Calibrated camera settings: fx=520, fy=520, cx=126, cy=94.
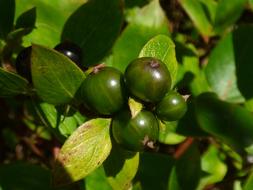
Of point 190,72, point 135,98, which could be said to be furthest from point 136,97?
point 190,72

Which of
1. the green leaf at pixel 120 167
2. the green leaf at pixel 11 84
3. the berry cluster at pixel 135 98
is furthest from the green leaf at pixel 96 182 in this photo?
the berry cluster at pixel 135 98

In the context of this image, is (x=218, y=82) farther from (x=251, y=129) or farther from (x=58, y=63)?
(x=58, y=63)

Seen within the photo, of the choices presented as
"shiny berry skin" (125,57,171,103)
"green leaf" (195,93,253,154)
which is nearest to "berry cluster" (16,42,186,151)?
"shiny berry skin" (125,57,171,103)

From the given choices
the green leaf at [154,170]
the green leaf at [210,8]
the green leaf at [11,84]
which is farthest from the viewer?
the green leaf at [210,8]

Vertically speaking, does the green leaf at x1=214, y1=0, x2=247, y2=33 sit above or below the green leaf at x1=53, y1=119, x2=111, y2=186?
below

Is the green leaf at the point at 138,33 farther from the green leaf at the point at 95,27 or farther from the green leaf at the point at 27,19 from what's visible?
the green leaf at the point at 27,19

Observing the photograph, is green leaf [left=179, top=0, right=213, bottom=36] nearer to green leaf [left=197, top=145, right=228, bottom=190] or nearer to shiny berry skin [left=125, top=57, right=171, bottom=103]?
green leaf [left=197, top=145, right=228, bottom=190]
